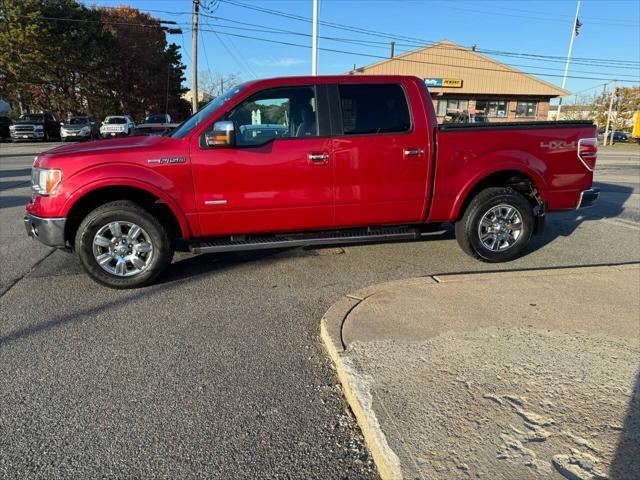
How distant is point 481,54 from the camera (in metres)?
42.7

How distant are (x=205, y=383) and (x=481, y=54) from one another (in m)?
46.6

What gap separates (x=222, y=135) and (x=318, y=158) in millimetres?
980

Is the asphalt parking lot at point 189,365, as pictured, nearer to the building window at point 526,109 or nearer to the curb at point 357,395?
the curb at point 357,395

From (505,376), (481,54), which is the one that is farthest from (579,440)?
(481,54)

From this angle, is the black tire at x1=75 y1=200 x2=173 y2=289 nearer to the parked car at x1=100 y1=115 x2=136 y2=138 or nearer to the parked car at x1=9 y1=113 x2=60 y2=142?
the parked car at x1=100 y1=115 x2=136 y2=138

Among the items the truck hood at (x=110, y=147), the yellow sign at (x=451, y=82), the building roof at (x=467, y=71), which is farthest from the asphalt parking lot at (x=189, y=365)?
the yellow sign at (x=451, y=82)

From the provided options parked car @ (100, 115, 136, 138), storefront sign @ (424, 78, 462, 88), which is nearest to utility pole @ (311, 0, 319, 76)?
parked car @ (100, 115, 136, 138)

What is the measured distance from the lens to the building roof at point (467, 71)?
41781 mm

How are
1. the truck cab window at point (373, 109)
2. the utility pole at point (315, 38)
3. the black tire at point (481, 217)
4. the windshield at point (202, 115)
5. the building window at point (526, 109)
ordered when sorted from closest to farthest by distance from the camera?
the windshield at point (202, 115) → the truck cab window at point (373, 109) → the black tire at point (481, 217) → the utility pole at point (315, 38) → the building window at point (526, 109)

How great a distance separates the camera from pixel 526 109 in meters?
46.9

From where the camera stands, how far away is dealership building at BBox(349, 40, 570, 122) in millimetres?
41906

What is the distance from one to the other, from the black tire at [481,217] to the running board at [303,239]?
1.85ft

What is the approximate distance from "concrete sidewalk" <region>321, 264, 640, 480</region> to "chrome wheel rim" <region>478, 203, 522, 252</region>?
2.82 feet

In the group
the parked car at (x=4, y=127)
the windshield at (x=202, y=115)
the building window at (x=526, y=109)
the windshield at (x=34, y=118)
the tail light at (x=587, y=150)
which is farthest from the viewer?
the building window at (x=526, y=109)
